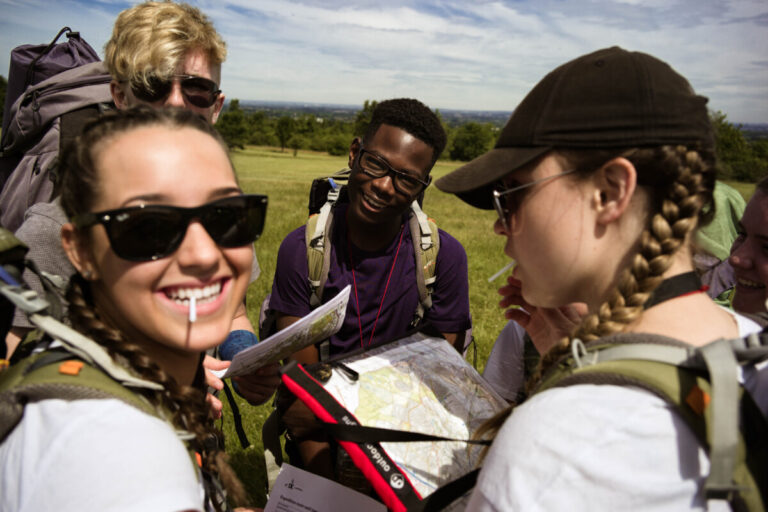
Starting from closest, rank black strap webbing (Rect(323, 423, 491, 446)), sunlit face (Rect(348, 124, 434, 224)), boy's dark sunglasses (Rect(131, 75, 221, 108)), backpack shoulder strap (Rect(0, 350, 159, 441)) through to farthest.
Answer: backpack shoulder strap (Rect(0, 350, 159, 441)) → black strap webbing (Rect(323, 423, 491, 446)) → boy's dark sunglasses (Rect(131, 75, 221, 108)) → sunlit face (Rect(348, 124, 434, 224))

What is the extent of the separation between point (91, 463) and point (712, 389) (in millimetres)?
1365

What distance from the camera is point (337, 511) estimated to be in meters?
2.04

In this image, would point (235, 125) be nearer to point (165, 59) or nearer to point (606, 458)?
point (165, 59)

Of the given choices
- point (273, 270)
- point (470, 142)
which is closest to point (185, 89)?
point (273, 270)

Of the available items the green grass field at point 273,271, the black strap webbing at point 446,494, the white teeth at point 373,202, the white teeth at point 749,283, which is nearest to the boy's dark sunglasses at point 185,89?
the green grass field at point 273,271

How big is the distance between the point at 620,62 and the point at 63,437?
69.1 inches

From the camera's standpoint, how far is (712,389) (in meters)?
1.11

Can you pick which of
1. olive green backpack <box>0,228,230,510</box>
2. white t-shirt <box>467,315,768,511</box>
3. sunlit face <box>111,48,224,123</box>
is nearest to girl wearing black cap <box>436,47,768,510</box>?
white t-shirt <box>467,315,768,511</box>

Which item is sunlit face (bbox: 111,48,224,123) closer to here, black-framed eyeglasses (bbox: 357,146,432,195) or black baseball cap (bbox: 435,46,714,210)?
black-framed eyeglasses (bbox: 357,146,432,195)

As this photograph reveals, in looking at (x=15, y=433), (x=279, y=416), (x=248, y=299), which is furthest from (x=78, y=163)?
(x=248, y=299)

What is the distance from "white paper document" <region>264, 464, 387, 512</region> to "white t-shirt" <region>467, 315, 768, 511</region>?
899mm

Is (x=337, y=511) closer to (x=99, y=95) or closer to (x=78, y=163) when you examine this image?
(x=78, y=163)

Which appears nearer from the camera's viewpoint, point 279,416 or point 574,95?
point 574,95

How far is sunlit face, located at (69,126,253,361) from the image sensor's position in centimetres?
152
